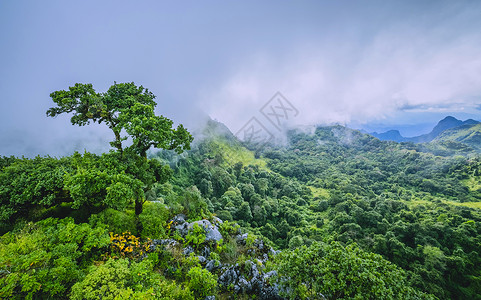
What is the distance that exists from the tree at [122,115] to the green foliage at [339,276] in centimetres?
1045

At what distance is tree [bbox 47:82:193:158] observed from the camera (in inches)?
460

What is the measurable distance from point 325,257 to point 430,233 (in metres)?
57.9

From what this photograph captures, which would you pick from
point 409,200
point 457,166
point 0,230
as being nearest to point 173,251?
point 0,230

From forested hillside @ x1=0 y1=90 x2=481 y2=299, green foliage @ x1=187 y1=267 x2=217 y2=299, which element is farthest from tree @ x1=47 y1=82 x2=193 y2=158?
green foliage @ x1=187 y1=267 x2=217 y2=299

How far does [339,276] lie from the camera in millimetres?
8641

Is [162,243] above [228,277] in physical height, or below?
above

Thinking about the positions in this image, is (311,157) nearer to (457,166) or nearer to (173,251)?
(457,166)

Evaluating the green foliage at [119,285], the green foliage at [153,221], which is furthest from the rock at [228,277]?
the green foliage at [153,221]

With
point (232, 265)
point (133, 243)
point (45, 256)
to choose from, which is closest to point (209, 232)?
point (232, 265)

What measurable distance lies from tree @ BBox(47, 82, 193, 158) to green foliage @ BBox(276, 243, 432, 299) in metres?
10.4

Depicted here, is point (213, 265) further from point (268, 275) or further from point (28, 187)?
point (28, 187)

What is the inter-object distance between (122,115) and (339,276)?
14841 mm

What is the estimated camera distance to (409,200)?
8150cm

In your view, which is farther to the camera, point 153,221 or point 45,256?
point 153,221
